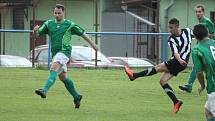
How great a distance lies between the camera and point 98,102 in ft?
46.2

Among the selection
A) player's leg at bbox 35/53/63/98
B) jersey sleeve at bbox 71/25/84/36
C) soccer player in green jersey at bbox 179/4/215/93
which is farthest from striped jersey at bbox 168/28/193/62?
player's leg at bbox 35/53/63/98

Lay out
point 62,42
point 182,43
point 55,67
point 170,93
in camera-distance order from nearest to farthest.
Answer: point 55,67 → point 170,93 → point 62,42 → point 182,43

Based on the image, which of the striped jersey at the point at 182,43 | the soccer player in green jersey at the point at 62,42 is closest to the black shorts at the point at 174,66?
the striped jersey at the point at 182,43

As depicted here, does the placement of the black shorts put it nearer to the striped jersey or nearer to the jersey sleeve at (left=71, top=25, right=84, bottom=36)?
the striped jersey

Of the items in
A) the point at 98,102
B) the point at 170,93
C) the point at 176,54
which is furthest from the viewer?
the point at 98,102

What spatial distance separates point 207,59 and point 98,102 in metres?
5.05

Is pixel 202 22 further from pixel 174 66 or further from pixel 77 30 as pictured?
pixel 77 30

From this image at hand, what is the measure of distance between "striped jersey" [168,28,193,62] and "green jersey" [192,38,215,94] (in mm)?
3854

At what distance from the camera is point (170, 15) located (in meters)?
37.0

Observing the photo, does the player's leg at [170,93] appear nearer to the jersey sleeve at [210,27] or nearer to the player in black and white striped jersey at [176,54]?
the player in black and white striped jersey at [176,54]

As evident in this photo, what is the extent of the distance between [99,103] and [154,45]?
1639 cm

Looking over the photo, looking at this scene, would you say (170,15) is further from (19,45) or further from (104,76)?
(104,76)

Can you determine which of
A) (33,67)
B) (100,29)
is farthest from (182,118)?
(100,29)

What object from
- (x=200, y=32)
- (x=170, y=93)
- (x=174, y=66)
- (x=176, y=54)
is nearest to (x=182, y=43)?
(x=176, y=54)
